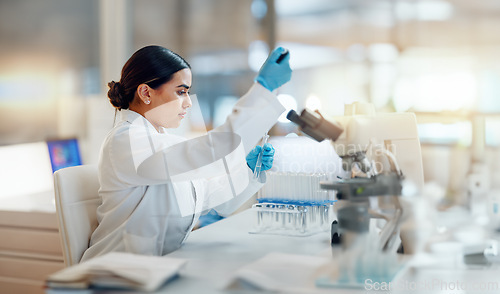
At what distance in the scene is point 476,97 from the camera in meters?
3.16

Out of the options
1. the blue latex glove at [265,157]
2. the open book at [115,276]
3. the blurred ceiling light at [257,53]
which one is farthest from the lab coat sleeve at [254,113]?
the blurred ceiling light at [257,53]

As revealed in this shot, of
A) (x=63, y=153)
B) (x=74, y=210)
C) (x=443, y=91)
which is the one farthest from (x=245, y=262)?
(x=443, y=91)

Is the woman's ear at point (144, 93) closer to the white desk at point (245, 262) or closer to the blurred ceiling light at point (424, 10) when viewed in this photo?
the white desk at point (245, 262)

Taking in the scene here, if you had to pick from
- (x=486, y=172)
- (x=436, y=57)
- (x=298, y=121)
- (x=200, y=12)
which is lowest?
(x=486, y=172)

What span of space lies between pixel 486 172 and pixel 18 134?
2.69m

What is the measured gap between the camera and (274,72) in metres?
1.31

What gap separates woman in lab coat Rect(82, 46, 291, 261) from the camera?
1337mm

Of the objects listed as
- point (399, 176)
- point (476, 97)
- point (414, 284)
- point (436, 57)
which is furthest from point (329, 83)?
point (414, 284)

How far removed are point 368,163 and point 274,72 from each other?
34 centimetres

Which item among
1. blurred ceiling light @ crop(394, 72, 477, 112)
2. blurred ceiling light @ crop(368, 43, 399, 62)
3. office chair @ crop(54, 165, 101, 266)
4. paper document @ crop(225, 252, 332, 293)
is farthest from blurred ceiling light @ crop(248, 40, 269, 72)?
paper document @ crop(225, 252, 332, 293)

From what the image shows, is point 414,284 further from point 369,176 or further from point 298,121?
point 298,121

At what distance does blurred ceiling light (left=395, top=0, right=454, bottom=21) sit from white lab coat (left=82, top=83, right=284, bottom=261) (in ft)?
7.14

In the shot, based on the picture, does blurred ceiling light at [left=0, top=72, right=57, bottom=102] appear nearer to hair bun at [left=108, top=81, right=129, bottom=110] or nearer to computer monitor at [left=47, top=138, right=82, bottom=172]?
computer monitor at [left=47, top=138, right=82, bottom=172]

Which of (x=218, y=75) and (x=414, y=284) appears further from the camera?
(x=218, y=75)
